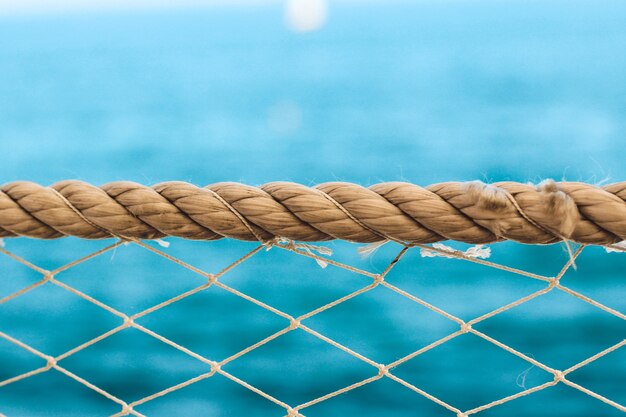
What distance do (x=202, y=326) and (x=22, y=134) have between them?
4.89 m

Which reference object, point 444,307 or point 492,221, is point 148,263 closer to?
point 444,307

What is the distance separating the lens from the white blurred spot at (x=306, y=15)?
13.1 m

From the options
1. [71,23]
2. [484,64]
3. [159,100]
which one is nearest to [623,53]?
[484,64]

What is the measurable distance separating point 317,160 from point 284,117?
2.03 m

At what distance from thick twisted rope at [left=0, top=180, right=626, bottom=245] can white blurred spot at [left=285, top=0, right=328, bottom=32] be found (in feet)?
41.2

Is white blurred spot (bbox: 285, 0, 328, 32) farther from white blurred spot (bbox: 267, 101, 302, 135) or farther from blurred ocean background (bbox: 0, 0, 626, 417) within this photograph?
white blurred spot (bbox: 267, 101, 302, 135)

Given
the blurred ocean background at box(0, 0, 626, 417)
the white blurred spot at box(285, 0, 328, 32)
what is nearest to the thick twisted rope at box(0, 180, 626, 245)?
the blurred ocean background at box(0, 0, 626, 417)

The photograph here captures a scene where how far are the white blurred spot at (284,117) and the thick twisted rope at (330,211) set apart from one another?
6.83 m

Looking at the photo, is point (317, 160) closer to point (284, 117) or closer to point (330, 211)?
point (284, 117)

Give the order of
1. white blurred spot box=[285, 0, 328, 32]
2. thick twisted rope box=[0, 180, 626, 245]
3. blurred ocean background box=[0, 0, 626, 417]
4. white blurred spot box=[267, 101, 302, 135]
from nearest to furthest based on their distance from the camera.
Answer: thick twisted rope box=[0, 180, 626, 245], blurred ocean background box=[0, 0, 626, 417], white blurred spot box=[267, 101, 302, 135], white blurred spot box=[285, 0, 328, 32]

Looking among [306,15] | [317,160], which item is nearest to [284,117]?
[317,160]

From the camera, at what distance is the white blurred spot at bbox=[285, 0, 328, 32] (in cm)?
1308

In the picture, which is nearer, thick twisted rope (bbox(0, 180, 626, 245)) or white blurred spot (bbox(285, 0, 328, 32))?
thick twisted rope (bbox(0, 180, 626, 245))

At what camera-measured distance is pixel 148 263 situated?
13.6 ft
